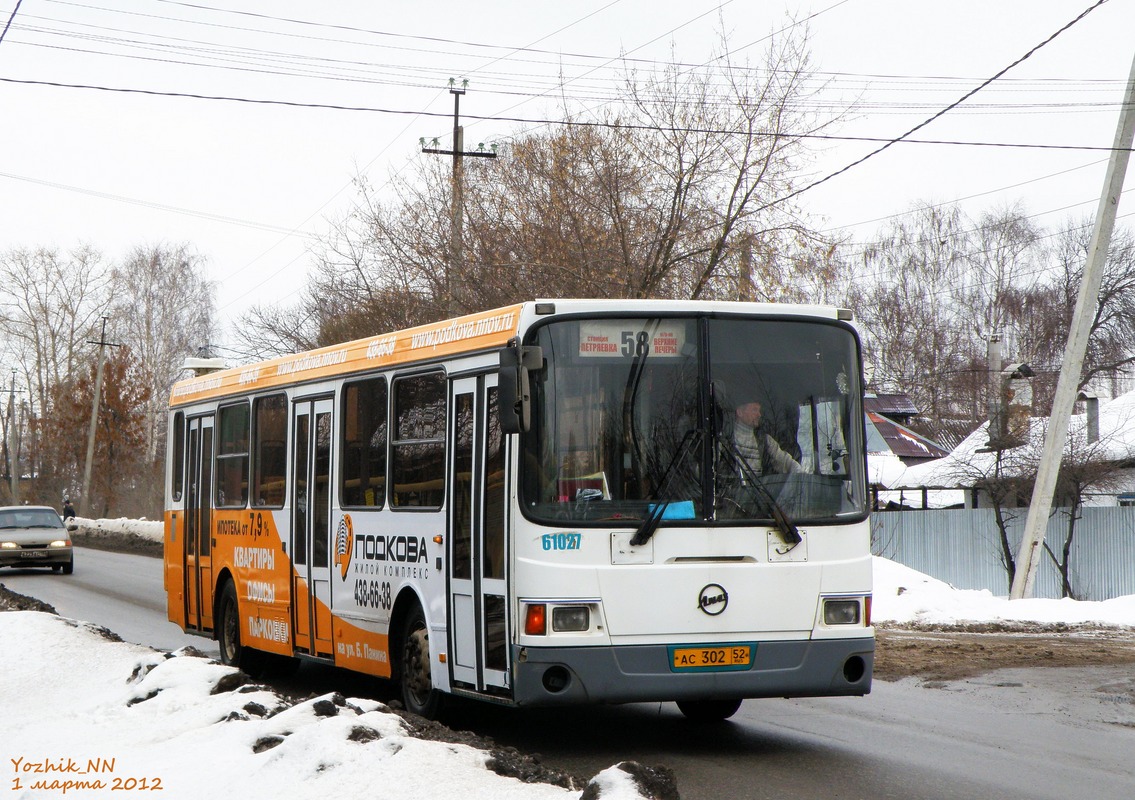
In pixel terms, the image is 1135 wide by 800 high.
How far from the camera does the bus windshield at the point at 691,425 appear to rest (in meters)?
7.89

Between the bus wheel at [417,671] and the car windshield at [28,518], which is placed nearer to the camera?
the bus wheel at [417,671]

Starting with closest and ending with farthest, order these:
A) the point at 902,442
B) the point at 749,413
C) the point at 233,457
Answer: the point at 749,413 < the point at 233,457 < the point at 902,442

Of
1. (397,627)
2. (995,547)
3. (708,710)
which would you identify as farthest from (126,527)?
(708,710)

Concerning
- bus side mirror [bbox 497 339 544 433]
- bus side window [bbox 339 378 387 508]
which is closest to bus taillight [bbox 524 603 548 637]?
bus side mirror [bbox 497 339 544 433]

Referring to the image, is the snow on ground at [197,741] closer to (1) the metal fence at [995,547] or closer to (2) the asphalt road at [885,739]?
(2) the asphalt road at [885,739]

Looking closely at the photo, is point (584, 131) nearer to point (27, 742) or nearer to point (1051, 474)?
point (1051, 474)

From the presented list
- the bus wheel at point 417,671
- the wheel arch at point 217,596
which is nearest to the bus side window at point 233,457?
the wheel arch at point 217,596

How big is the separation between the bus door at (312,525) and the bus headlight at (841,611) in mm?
4357

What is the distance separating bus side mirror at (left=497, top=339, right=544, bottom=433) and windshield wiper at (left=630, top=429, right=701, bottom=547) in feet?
2.82

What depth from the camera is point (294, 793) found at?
6023 millimetres

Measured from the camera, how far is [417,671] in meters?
9.35

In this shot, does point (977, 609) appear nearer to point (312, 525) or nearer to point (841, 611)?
point (312, 525)

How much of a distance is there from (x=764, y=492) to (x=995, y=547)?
2152 centimetres

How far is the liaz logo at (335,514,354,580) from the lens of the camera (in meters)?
10.5
